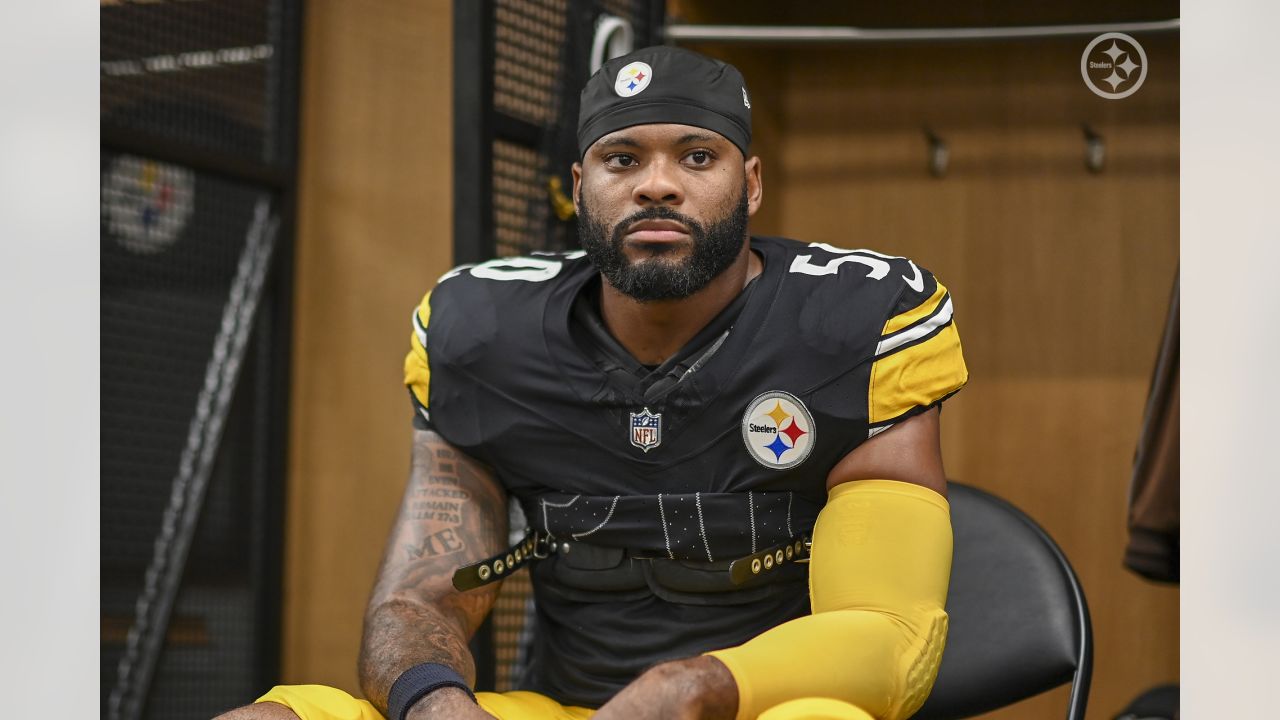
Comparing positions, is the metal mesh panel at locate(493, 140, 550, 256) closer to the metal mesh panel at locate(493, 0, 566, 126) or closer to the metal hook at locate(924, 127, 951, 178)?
the metal mesh panel at locate(493, 0, 566, 126)

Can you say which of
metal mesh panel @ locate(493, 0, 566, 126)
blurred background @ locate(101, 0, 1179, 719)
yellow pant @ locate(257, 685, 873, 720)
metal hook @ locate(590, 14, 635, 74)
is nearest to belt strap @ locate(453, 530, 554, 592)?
Answer: yellow pant @ locate(257, 685, 873, 720)

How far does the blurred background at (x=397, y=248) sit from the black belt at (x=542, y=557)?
599 mm

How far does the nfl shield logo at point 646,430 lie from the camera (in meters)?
1.61

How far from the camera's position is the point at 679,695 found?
4.13 ft

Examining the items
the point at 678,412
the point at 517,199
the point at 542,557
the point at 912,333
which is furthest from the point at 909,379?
the point at 517,199

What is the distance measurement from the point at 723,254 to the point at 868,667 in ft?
1.71

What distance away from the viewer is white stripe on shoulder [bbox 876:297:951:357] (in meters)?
1.53

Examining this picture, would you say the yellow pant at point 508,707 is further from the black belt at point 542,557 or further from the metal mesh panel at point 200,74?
the metal mesh panel at point 200,74

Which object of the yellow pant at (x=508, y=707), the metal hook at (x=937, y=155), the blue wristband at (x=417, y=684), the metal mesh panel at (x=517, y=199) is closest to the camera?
the yellow pant at (x=508, y=707)

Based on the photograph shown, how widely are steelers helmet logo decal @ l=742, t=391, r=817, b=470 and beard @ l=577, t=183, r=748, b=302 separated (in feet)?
0.53

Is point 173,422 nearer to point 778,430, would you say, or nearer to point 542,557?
point 542,557

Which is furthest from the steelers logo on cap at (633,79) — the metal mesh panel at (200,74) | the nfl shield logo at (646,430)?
the metal mesh panel at (200,74)

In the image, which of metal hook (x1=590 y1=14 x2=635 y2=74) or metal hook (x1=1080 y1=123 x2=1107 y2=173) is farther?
metal hook (x1=1080 y1=123 x2=1107 y2=173)
